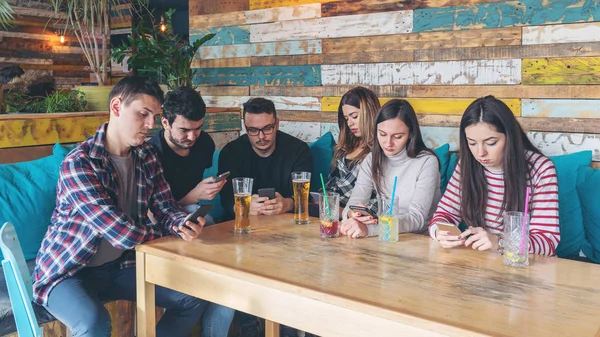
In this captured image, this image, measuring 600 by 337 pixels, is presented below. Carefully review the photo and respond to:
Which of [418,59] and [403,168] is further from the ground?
[418,59]

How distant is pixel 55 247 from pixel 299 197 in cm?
93

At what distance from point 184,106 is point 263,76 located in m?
1.72

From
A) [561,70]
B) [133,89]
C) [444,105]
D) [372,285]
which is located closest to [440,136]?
[444,105]

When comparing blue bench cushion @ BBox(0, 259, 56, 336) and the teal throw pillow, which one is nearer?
blue bench cushion @ BBox(0, 259, 56, 336)

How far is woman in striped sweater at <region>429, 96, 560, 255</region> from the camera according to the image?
6.41 feet

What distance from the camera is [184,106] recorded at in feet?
8.55

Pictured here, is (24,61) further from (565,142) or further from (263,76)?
(565,142)

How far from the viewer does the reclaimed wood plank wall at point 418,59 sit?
9.72ft

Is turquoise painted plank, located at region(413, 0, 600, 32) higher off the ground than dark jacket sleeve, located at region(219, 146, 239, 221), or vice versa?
turquoise painted plank, located at region(413, 0, 600, 32)

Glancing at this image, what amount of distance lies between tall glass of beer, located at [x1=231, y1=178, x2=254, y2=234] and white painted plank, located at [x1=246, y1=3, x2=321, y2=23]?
2.08m

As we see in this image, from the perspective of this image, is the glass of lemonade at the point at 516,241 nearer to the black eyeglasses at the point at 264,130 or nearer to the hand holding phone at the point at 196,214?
the hand holding phone at the point at 196,214

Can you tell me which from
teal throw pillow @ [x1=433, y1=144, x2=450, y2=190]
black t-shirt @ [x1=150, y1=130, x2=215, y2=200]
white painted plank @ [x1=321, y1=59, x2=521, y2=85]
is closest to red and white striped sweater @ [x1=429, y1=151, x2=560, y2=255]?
teal throw pillow @ [x1=433, y1=144, x2=450, y2=190]

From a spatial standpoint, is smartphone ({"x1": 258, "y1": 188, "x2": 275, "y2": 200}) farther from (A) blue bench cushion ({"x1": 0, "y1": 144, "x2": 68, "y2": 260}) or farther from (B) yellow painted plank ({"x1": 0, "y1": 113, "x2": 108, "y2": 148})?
(B) yellow painted plank ({"x1": 0, "y1": 113, "x2": 108, "y2": 148})

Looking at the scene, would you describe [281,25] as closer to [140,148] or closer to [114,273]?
[140,148]
